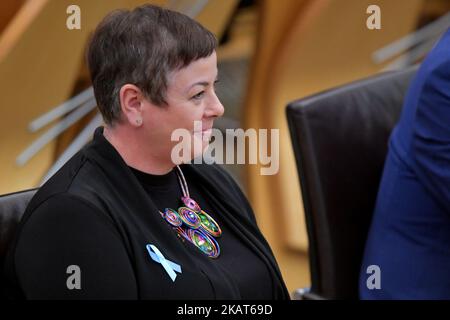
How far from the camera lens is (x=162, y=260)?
4.66ft

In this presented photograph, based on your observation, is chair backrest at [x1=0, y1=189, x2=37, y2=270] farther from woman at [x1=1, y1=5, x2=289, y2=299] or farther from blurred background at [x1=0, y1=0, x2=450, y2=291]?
blurred background at [x1=0, y1=0, x2=450, y2=291]

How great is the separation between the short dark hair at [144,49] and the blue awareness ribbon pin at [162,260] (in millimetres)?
235

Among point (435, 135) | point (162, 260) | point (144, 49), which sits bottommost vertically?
point (162, 260)

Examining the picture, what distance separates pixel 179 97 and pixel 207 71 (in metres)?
0.06

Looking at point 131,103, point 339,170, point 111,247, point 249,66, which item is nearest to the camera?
point 111,247

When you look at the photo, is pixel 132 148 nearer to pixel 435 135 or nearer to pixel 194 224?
pixel 194 224

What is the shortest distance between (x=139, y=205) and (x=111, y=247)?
0.11 meters

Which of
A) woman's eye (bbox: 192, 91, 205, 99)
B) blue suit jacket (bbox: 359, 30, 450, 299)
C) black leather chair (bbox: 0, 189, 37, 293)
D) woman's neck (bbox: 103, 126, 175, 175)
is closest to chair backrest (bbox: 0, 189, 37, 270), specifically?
black leather chair (bbox: 0, 189, 37, 293)

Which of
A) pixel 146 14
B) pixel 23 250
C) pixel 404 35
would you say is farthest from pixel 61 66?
pixel 404 35

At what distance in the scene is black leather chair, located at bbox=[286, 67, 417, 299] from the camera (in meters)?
1.83

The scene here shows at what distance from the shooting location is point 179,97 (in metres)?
1.48

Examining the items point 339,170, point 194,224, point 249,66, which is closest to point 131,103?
point 194,224

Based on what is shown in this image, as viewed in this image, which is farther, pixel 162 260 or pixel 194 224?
pixel 194 224
